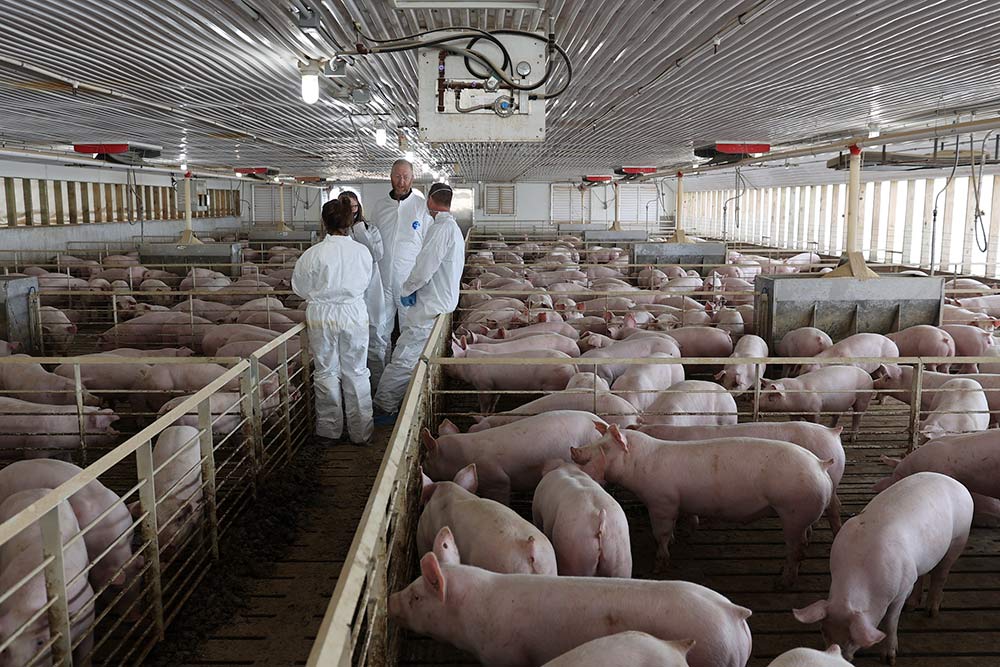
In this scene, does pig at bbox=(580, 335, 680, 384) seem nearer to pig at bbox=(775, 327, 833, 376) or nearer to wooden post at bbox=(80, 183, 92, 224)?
pig at bbox=(775, 327, 833, 376)

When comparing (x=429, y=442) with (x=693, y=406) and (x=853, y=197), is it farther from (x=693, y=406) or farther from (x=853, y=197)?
(x=853, y=197)

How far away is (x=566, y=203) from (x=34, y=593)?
1125 inches

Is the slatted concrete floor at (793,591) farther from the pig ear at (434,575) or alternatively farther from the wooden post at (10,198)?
the wooden post at (10,198)

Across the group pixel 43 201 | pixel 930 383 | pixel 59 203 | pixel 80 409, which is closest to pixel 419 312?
pixel 80 409

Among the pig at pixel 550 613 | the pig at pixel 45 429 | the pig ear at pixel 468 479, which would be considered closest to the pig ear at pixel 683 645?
the pig at pixel 550 613

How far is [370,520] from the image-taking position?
6.99ft

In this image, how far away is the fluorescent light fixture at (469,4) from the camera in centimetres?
439

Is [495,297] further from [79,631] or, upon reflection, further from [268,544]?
[79,631]

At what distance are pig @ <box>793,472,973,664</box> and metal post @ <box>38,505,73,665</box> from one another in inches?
96.8

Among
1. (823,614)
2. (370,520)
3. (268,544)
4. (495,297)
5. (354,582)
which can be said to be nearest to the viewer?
(354,582)

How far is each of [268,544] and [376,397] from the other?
2.30 meters

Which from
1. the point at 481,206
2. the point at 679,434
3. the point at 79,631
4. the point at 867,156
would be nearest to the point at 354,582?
the point at 79,631

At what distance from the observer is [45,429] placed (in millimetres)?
5000

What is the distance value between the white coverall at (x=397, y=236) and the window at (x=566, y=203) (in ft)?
76.0
